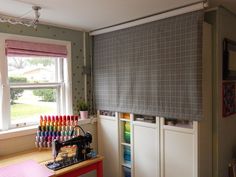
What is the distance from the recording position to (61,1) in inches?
77.0

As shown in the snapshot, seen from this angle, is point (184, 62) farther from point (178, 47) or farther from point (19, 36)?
point (19, 36)

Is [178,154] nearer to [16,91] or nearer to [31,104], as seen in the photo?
[31,104]

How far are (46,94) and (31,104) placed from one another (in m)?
0.23

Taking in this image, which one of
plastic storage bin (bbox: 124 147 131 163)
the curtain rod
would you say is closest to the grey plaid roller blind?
the curtain rod

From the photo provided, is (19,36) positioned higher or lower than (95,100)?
higher

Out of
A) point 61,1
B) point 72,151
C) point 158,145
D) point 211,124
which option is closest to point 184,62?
point 211,124

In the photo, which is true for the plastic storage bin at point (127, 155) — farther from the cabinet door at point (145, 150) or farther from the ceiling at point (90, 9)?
the ceiling at point (90, 9)

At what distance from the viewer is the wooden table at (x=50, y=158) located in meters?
1.95

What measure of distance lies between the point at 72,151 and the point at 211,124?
1.52 m

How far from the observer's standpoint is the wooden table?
195 cm

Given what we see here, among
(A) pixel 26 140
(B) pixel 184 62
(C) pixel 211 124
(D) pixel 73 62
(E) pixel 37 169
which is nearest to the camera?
(E) pixel 37 169

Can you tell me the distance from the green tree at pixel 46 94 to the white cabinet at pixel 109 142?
2.31 ft

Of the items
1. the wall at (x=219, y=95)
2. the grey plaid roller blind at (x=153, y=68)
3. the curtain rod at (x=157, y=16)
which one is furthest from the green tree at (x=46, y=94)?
the wall at (x=219, y=95)

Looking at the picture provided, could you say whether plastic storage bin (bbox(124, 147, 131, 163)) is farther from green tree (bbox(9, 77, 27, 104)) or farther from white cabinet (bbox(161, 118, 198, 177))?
green tree (bbox(9, 77, 27, 104))
